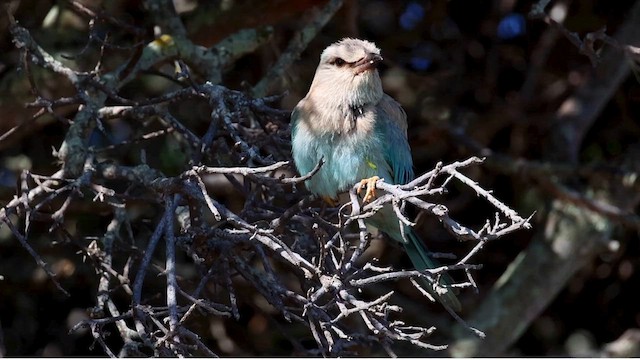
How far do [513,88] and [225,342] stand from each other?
215cm

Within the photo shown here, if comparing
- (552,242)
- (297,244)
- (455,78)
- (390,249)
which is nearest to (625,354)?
(552,242)

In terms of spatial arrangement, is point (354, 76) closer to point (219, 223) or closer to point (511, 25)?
point (219, 223)

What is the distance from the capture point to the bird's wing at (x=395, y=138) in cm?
422

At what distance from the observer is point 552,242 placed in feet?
18.5

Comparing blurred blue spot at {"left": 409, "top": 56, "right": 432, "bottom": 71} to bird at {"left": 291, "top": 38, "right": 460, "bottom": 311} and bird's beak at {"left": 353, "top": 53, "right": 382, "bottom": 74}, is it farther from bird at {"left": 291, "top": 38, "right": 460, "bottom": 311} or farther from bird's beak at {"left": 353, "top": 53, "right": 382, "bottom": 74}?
bird's beak at {"left": 353, "top": 53, "right": 382, "bottom": 74}

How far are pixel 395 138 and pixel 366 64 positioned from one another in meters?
0.30

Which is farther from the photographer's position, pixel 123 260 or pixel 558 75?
pixel 558 75

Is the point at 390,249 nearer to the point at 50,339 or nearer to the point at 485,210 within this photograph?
the point at 485,210

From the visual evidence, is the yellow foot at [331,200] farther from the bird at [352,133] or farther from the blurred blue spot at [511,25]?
the blurred blue spot at [511,25]

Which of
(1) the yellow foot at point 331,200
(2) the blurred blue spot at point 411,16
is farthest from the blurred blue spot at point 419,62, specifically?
(1) the yellow foot at point 331,200

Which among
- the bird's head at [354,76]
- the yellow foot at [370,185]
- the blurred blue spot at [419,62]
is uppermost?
the bird's head at [354,76]

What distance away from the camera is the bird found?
4047 millimetres

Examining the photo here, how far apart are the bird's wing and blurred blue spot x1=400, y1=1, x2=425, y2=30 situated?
69.4 inches

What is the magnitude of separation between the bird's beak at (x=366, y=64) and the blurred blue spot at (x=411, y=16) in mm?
1906
